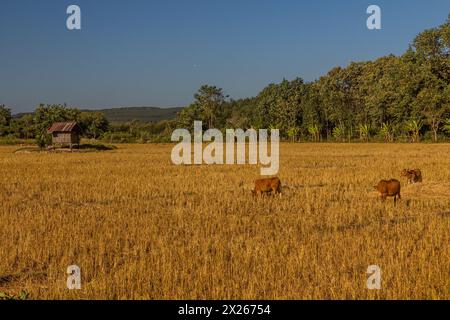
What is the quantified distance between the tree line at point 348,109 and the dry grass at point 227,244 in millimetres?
43252

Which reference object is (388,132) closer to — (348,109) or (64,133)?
(348,109)

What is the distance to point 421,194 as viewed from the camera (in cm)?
1291

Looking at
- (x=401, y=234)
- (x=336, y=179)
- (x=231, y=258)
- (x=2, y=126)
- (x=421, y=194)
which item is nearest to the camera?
(x=231, y=258)

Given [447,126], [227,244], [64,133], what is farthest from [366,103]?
[227,244]

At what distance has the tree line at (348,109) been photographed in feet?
207

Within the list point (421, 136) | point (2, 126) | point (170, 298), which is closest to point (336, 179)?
point (170, 298)

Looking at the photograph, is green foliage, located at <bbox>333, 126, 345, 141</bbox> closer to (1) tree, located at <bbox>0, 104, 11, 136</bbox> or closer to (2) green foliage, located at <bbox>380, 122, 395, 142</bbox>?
(2) green foliage, located at <bbox>380, 122, 395, 142</bbox>

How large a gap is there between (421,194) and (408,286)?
28.4 feet

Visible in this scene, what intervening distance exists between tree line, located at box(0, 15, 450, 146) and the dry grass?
43.3m

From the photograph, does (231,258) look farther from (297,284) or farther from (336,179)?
(336,179)

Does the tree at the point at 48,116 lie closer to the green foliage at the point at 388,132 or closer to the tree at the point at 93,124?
the tree at the point at 93,124

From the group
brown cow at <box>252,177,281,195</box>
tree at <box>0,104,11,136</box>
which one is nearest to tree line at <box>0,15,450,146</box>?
tree at <box>0,104,11,136</box>

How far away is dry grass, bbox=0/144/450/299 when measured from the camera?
5270 millimetres
